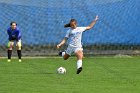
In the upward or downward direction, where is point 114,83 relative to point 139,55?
upward

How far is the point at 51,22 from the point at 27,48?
212cm

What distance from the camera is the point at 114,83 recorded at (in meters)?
15.9

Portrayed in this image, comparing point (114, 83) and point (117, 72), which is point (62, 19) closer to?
point (117, 72)

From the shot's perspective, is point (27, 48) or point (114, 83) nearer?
point (114, 83)

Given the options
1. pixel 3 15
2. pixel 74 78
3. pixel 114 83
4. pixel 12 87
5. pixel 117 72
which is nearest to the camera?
pixel 12 87

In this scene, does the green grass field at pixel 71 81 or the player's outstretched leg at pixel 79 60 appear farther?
the player's outstretched leg at pixel 79 60

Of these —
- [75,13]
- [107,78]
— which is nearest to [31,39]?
[75,13]

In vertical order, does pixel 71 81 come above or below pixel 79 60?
below

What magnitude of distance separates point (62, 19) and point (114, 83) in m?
15.3

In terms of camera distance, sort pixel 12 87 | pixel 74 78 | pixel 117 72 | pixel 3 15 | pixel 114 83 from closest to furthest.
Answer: pixel 12 87, pixel 114 83, pixel 74 78, pixel 117 72, pixel 3 15

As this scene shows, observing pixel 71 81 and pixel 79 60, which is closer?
pixel 71 81

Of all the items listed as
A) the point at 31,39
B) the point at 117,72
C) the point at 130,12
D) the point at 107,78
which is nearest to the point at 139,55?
the point at 130,12

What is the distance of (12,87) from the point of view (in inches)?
579

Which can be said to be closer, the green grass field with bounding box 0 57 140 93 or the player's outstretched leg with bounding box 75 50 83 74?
the green grass field with bounding box 0 57 140 93
